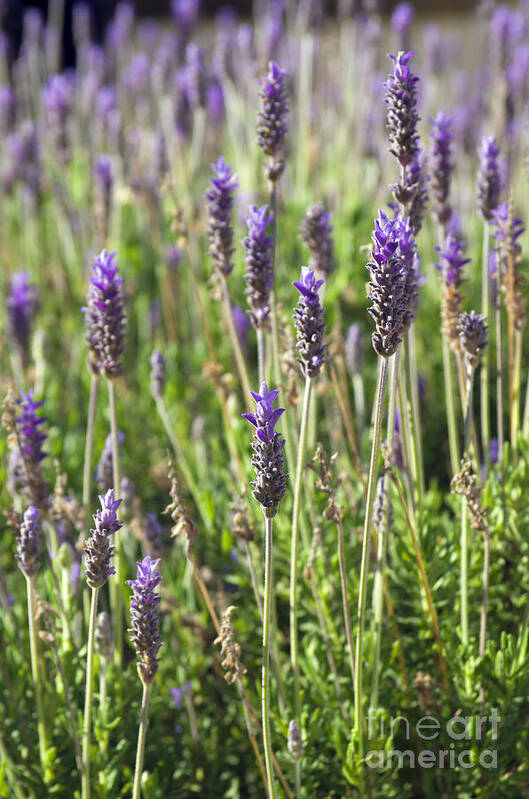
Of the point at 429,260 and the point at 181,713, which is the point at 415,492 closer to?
the point at 181,713

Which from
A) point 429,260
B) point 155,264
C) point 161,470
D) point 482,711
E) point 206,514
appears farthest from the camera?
point 155,264

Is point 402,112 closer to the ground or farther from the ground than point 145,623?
farther from the ground

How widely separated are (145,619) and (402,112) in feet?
3.01

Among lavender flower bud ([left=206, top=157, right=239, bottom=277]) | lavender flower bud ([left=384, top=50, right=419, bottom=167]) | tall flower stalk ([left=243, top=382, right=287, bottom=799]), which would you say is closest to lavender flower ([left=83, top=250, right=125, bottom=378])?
lavender flower bud ([left=206, top=157, right=239, bottom=277])

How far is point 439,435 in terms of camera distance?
2736 millimetres

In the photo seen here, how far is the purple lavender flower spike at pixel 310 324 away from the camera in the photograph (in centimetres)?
126

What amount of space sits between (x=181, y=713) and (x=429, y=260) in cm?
202

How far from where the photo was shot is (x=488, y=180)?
70.8 inches

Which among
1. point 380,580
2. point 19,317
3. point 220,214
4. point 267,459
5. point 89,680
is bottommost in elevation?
point 89,680

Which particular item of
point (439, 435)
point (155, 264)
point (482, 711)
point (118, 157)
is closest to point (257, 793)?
point (482, 711)

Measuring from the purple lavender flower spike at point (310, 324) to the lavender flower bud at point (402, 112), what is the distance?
1.07 ft

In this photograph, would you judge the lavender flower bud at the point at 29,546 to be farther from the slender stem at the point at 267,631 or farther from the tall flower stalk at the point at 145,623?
the slender stem at the point at 267,631

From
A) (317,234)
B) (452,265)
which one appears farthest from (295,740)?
(317,234)

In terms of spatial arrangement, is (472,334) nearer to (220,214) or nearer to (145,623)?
(220,214)
